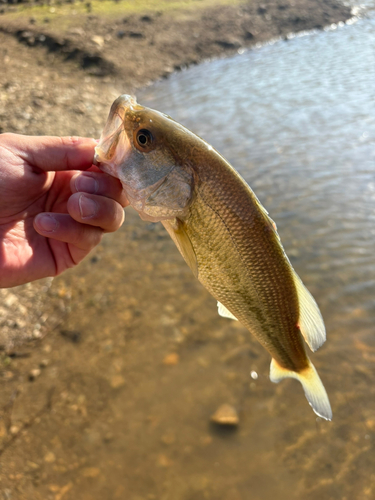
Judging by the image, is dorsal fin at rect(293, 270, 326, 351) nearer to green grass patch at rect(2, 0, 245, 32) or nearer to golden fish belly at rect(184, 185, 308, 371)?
golden fish belly at rect(184, 185, 308, 371)

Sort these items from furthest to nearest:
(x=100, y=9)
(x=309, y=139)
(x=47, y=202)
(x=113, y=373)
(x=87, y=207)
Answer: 1. (x=100, y=9)
2. (x=309, y=139)
3. (x=113, y=373)
4. (x=47, y=202)
5. (x=87, y=207)

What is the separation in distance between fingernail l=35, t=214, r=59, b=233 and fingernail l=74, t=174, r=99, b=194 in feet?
0.84

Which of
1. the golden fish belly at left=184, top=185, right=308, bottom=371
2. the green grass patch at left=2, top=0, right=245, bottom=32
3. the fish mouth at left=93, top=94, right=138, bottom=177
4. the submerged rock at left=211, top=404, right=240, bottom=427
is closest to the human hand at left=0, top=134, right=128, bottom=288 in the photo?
the fish mouth at left=93, top=94, right=138, bottom=177

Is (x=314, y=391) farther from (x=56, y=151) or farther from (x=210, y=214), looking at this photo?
(x=56, y=151)

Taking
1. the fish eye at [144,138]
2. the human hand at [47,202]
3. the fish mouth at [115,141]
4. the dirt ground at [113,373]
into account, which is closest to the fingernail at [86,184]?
the human hand at [47,202]

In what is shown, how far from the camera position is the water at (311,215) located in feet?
12.1

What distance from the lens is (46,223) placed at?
2.42 m

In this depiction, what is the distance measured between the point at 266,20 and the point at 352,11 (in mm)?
5605

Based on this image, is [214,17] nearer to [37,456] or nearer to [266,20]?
[266,20]

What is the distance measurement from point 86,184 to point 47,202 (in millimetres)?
695

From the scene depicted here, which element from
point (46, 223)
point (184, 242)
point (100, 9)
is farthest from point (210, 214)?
point (100, 9)

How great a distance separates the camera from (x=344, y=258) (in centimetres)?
587

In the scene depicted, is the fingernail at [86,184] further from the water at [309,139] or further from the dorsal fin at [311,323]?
the water at [309,139]

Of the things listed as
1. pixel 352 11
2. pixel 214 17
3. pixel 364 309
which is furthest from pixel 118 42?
pixel 364 309
